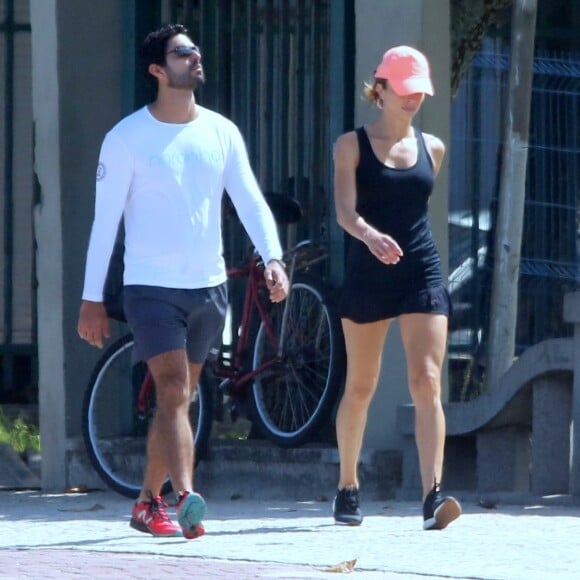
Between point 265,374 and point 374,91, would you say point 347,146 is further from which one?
point 265,374

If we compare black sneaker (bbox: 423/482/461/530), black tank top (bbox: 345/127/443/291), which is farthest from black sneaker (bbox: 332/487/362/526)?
black tank top (bbox: 345/127/443/291)

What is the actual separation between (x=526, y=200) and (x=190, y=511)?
4.13 m

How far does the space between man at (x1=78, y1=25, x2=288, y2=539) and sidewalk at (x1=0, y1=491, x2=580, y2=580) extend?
26cm

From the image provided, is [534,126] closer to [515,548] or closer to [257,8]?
[257,8]

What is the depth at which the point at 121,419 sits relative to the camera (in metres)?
9.88

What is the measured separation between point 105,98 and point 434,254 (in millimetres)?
3101

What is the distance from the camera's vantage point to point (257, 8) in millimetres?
9680

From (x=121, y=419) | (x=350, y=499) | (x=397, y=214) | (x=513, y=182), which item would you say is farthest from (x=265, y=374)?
(x=397, y=214)

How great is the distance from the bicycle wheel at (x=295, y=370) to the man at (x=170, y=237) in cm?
193

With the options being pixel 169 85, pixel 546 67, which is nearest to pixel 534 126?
pixel 546 67

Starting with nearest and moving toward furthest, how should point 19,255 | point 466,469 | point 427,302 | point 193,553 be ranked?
1. point 193,553
2. point 427,302
3. point 466,469
4. point 19,255

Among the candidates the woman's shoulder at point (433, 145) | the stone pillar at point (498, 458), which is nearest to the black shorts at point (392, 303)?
the woman's shoulder at point (433, 145)

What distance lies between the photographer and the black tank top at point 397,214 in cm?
724

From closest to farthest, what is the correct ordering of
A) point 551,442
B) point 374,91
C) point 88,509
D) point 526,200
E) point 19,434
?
point 374,91 → point 551,442 → point 88,509 → point 526,200 → point 19,434
